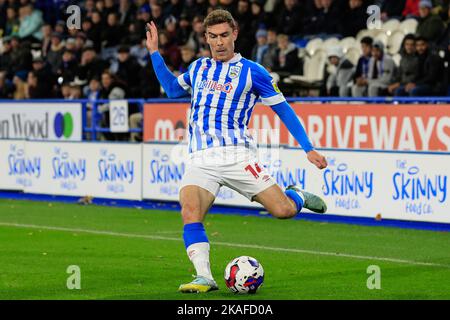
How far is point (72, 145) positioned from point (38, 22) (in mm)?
8663

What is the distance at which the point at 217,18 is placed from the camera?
913 centimetres

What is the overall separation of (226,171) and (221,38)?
1.11m

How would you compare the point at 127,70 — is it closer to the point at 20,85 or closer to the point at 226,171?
the point at 20,85

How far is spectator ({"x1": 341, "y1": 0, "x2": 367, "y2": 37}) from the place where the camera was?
69.4 feet

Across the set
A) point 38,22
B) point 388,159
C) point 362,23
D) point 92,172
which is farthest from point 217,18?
point 38,22

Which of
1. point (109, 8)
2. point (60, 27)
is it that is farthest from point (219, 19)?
point (60, 27)

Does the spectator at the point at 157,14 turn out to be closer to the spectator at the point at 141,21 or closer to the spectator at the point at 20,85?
the spectator at the point at 141,21

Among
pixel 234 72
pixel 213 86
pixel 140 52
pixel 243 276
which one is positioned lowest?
pixel 243 276

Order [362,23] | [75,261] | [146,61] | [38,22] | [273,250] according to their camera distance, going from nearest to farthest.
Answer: [75,261] → [273,250] → [362,23] → [146,61] → [38,22]

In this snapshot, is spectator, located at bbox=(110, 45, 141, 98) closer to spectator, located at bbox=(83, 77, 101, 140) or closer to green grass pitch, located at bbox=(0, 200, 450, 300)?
spectator, located at bbox=(83, 77, 101, 140)

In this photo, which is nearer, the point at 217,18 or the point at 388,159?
the point at 217,18

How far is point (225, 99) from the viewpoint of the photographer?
934 cm

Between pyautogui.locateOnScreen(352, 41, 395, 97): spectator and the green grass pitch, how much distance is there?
349cm

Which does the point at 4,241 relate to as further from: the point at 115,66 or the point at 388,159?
the point at 115,66
